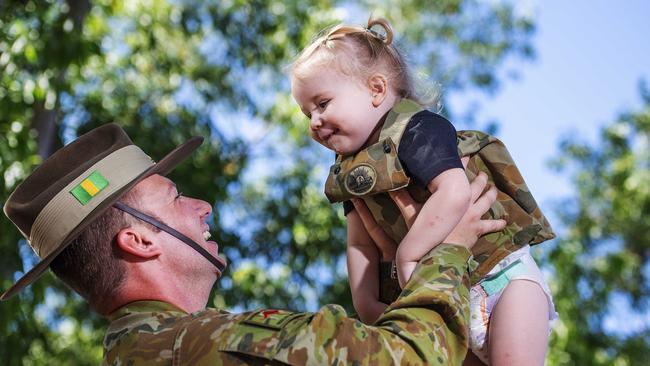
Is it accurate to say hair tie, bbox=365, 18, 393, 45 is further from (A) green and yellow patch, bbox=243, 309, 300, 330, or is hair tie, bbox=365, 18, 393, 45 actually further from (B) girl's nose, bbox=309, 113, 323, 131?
(A) green and yellow patch, bbox=243, 309, 300, 330

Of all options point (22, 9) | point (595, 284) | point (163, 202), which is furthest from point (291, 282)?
point (163, 202)

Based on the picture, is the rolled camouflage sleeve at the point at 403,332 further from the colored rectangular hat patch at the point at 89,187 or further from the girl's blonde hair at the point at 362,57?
the colored rectangular hat patch at the point at 89,187

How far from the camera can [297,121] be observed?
1524 cm

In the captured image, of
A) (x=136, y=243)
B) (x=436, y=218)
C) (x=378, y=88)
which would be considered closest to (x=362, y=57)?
(x=378, y=88)

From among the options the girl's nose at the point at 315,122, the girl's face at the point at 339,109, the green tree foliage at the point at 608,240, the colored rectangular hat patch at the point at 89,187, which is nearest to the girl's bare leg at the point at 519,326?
the girl's face at the point at 339,109

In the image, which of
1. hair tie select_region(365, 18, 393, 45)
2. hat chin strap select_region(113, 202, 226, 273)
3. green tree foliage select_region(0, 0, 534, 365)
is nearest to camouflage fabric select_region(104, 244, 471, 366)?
hat chin strap select_region(113, 202, 226, 273)

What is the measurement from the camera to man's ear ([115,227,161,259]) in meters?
3.12

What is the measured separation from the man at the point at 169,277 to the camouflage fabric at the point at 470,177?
96 millimetres

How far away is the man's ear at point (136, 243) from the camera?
3119 mm

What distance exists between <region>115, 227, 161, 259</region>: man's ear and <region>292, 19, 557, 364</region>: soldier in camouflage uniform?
0.58 meters

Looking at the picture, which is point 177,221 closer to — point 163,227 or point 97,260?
point 163,227

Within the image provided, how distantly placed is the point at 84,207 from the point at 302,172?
1174 centimetres

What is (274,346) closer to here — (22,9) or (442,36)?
(22,9)

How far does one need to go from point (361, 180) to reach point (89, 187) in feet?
2.83
